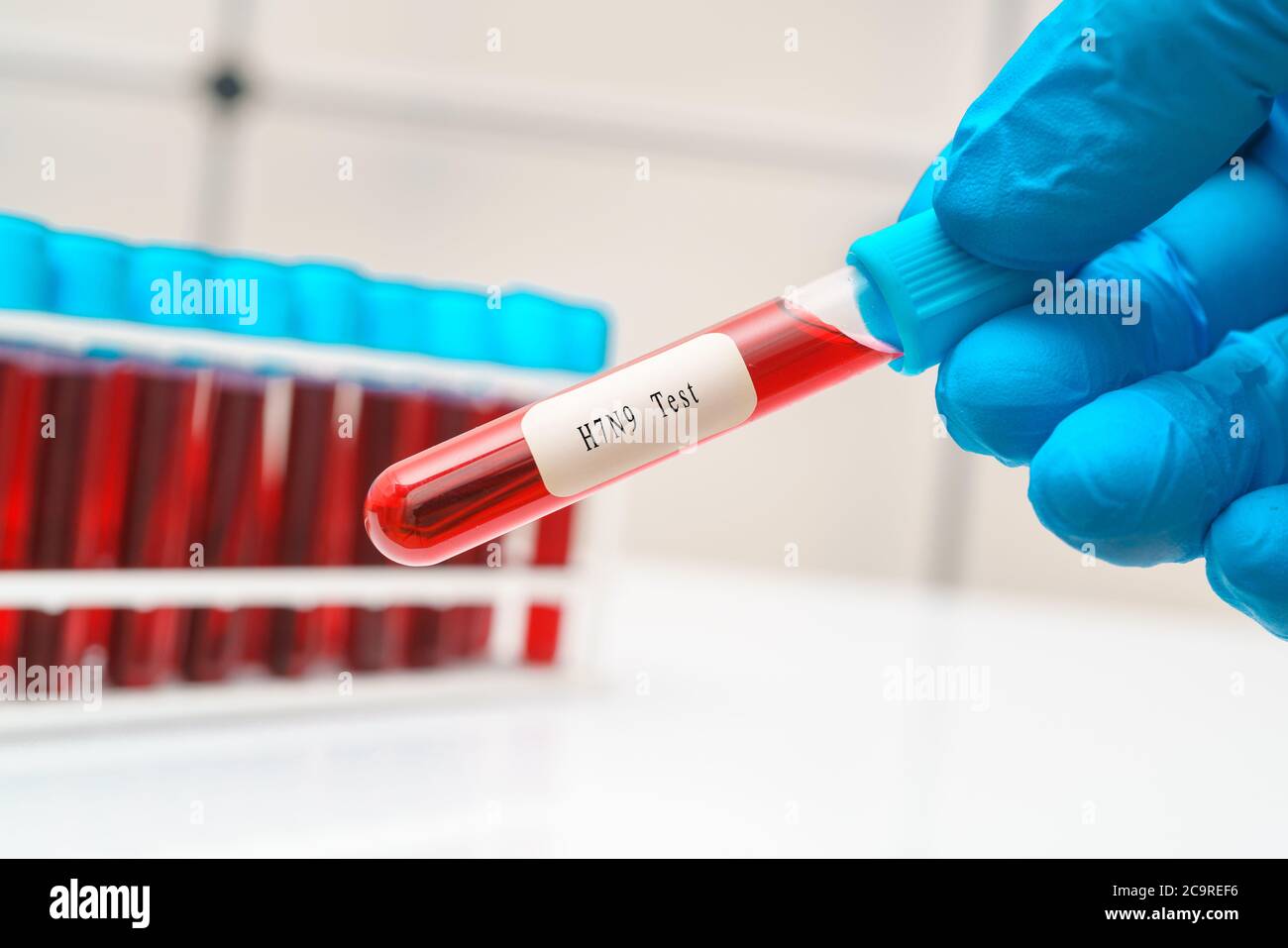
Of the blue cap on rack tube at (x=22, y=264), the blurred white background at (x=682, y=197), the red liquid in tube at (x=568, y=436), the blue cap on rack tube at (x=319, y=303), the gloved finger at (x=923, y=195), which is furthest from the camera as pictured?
the blurred white background at (x=682, y=197)

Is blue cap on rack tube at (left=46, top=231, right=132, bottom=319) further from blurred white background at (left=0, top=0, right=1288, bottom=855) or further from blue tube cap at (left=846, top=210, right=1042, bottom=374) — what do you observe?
blurred white background at (left=0, top=0, right=1288, bottom=855)

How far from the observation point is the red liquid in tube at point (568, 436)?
38cm

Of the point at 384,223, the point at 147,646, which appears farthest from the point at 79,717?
the point at 384,223

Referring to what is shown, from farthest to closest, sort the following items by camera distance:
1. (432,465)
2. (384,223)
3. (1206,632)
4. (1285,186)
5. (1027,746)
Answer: (384,223), (1206,632), (1027,746), (1285,186), (432,465)

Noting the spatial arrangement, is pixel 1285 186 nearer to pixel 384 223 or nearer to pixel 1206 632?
pixel 1206 632

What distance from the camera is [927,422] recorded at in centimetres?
175

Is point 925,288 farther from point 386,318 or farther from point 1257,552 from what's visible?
point 386,318

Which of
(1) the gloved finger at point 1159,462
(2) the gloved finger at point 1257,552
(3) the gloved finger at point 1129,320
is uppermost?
(3) the gloved finger at point 1129,320

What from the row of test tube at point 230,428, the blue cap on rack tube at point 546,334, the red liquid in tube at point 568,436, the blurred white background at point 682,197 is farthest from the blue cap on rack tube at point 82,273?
the blurred white background at point 682,197

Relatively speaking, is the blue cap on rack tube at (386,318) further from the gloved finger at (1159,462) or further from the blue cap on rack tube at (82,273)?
the gloved finger at (1159,462)

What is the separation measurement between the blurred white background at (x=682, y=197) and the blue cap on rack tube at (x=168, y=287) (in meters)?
0.54

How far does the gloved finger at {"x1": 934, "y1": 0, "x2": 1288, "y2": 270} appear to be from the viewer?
0.41 meters

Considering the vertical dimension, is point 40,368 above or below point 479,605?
above

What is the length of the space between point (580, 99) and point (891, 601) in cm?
87
